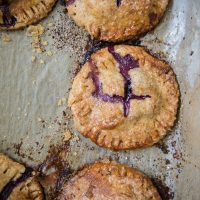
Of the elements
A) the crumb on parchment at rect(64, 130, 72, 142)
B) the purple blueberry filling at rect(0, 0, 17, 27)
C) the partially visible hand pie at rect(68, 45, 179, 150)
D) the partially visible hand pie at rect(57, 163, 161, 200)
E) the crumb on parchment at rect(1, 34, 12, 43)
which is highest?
the purple blueberry filling at rect(0, 0, 17, 27)

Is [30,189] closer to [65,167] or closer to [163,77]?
[65,167]

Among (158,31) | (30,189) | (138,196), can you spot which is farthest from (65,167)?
(158,31)

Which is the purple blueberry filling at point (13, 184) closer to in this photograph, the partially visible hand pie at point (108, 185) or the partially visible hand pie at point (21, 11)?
the partially visible hand pie at point (108, 185)

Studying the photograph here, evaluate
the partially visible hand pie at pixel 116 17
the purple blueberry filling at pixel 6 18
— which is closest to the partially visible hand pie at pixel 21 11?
the purple blueberry filling at pixel 6 18

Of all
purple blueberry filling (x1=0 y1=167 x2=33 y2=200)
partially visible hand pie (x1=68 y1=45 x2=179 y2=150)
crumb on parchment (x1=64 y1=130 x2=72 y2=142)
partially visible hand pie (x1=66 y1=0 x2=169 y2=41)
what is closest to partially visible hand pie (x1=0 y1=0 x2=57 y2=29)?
partially visible hand pie (x1=66 y1=0 x2=169 y2=41)

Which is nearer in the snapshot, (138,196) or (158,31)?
(138,196)

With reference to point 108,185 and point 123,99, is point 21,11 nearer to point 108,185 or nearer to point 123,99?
point 123,99

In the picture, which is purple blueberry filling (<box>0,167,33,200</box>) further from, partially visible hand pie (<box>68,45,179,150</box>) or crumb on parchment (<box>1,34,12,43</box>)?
crumb on parchment (<box>1,34,12,43</box>)
